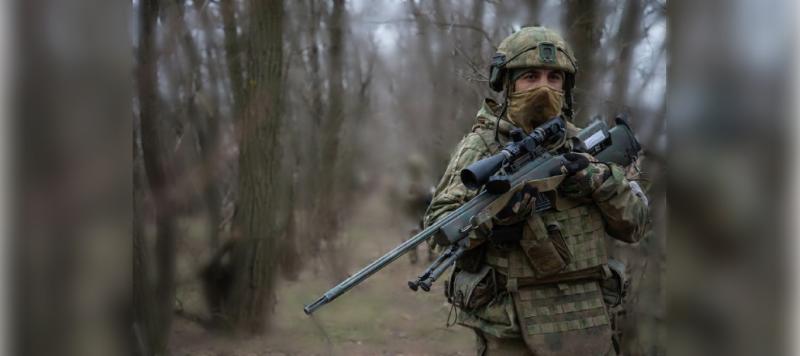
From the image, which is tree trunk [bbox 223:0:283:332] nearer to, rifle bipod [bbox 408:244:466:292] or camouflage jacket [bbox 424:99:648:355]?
camouflage jacket [bbox 424:99:648:355]

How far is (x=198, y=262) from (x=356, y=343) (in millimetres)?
1973

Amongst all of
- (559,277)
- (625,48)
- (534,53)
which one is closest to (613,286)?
(559,277)

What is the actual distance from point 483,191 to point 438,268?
1.18 ft

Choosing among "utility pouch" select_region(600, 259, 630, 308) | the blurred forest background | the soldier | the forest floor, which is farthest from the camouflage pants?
the forest floor

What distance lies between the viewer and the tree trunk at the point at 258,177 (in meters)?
6.73

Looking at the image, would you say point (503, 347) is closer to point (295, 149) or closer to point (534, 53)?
point (534, 53)

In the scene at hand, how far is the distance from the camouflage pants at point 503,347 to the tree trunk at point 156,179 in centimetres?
421

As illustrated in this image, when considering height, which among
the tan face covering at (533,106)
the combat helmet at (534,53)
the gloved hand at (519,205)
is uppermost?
the combat helmet at (534,53)

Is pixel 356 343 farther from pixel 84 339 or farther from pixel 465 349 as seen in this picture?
pixel 84 339

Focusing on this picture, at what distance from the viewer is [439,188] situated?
9.34 ft

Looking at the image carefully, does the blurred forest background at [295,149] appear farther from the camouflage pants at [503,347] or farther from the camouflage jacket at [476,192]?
the camouflage pants at [503,347]

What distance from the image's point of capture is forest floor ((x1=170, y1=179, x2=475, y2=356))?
22.1 feet

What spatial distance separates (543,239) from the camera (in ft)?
8.36

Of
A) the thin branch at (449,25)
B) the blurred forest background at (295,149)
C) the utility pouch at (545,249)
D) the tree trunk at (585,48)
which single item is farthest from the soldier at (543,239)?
the thin branch at (449,25)
